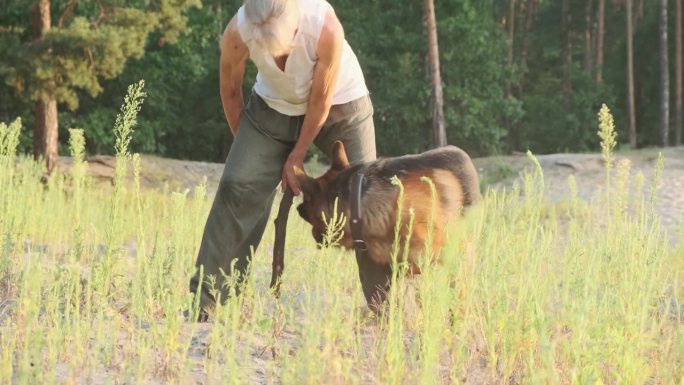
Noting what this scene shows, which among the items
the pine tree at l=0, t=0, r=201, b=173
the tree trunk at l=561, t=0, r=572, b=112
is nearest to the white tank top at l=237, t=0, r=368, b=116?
the pine tree at l=0, t=0, r=201, b=173

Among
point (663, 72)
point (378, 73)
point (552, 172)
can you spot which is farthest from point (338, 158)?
point (663, 72)

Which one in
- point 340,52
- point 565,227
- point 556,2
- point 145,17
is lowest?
point 565,227

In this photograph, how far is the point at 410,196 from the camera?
13.7 feet

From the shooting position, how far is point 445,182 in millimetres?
4195

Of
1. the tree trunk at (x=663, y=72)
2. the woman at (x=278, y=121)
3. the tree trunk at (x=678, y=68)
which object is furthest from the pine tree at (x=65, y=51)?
the tree trunk at (x=678, y=68)

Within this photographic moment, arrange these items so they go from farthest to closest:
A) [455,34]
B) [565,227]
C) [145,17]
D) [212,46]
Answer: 1. [212,46]
2. [455,34]
3. [145,17]
4. [565,227]

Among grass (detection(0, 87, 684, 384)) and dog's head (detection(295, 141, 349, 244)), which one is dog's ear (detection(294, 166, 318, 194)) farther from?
grass (detection(0, 87, 684, 384))

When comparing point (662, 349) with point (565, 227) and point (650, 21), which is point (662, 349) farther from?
point (650, 21)

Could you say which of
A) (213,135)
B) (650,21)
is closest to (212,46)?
(213,135)

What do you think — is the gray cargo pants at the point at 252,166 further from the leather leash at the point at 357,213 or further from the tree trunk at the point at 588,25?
the tree trunk at the point at 588,25

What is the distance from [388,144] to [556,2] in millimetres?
18112

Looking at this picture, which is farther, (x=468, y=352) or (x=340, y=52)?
(x=340, y=52)

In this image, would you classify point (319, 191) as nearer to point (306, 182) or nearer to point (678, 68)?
point (306, 182)

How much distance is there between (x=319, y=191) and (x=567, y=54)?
122 feet
